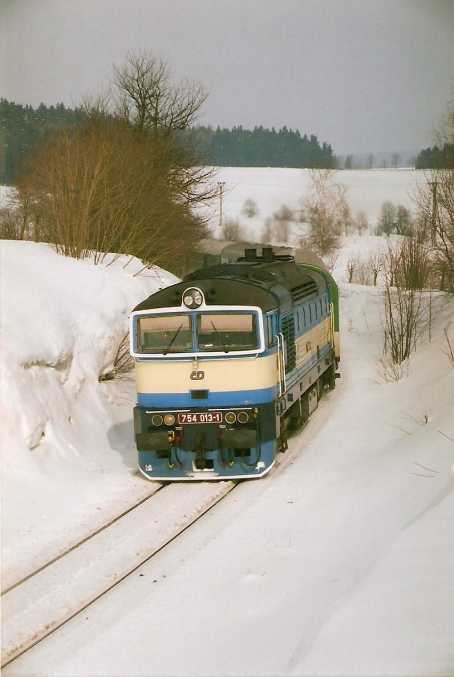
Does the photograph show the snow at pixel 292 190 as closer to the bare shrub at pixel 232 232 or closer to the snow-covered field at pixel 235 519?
the bare shrub at pixel 232 232

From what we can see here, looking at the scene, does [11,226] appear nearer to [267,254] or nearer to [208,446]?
[267,254]

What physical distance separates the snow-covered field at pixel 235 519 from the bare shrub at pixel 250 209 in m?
37.0

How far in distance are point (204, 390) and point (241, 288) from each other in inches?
62.6

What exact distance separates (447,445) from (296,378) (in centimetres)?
310

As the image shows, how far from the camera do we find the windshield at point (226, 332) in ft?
38.8

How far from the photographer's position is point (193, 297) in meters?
11.9

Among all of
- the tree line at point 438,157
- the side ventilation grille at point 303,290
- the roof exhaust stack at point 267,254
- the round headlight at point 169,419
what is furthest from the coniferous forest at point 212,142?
the tree line at point 438,157

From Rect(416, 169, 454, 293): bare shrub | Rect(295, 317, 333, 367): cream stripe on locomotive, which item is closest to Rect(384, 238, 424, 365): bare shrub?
Rect(416, 169, 454, 293): bare shrub

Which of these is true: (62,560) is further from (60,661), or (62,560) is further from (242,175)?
(242,175)

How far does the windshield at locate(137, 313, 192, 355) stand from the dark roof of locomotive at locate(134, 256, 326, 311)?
211 millimetres

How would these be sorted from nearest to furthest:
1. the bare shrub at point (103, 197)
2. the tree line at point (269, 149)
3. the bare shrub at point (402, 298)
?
the bare shrub at point (402, 298), the bare shrub at point (103, 197), the tree line at point (269, 149)

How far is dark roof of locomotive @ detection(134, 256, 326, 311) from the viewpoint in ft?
39.6

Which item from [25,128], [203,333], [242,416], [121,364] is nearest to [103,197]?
[121,364]

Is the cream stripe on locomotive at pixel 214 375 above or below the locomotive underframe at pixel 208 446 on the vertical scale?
above
